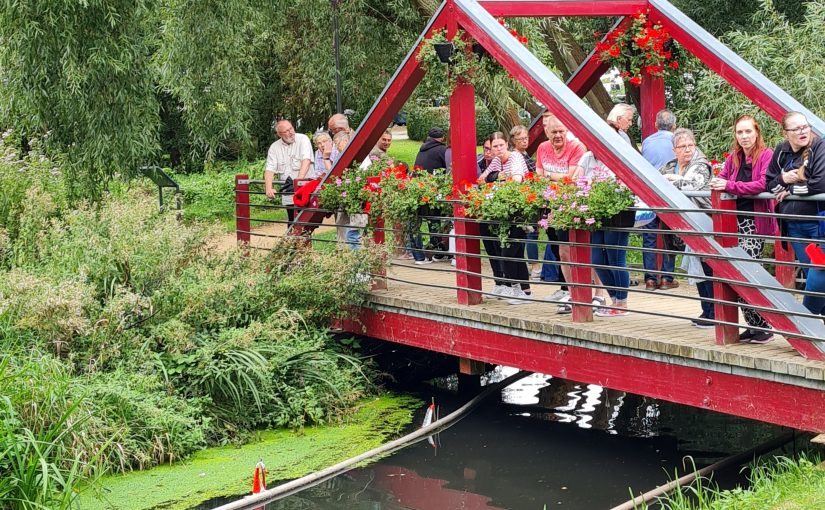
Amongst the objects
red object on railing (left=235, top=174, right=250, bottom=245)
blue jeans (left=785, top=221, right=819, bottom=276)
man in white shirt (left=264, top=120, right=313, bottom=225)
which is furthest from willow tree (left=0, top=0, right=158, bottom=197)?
blue jeans (left=785, top=221, right=819, bottom=276)

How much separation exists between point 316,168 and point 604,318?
4.60 m

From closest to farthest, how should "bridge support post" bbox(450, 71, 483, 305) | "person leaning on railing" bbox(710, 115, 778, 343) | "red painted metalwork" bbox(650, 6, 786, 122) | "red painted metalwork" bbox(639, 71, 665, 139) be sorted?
"person leaning on railing" bbox(710, 115, 778, 343), "red painted metalwork" bbox(650, 6, 786, 122), "bridge support post" bbox(450, 71, 483, 305), "red painted metalwork" bbox(639, 71, 665, 139)

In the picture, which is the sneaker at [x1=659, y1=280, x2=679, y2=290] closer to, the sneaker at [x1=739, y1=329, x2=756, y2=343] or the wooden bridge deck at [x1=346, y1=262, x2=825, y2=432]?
the wooden bridge deck at [x1=346, y1=262, x2=825, y2=432]

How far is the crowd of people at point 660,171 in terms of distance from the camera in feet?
22.4

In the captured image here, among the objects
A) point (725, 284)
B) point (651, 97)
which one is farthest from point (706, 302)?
point (651, 97)

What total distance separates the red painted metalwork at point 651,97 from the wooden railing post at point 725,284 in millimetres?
3049

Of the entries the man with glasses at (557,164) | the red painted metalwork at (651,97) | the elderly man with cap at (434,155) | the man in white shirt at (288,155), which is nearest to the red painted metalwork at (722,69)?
the red painted metalwork at (651,97)

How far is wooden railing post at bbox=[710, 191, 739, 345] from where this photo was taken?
688cm

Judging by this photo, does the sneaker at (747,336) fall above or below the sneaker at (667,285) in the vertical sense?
below

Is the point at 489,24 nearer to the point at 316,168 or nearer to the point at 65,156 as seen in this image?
the point at 316,168

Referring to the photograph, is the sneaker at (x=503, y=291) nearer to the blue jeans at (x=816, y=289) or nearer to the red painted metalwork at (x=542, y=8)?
the red painted metalwork at (x=542, y=8)

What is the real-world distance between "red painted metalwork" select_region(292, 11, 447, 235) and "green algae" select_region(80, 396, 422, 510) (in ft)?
7.14

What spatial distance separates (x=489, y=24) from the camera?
27.5 ft

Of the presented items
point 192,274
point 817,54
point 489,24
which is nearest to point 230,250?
point 192,274
